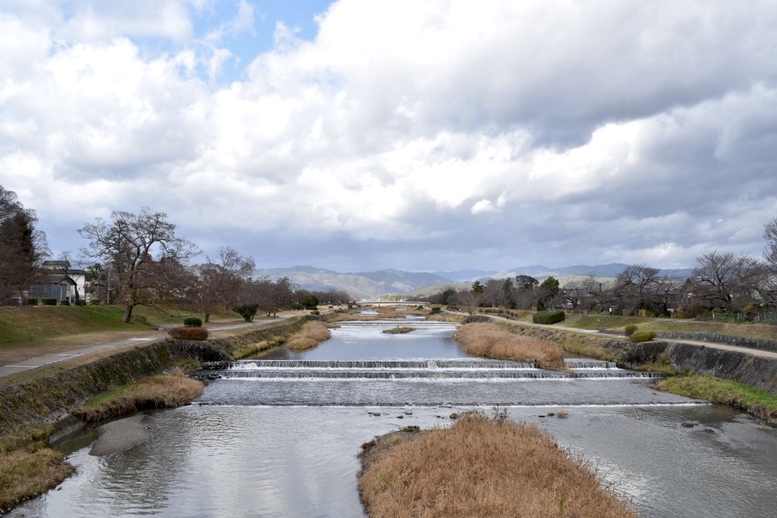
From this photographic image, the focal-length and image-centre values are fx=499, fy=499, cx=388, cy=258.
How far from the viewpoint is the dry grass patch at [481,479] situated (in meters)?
10.1

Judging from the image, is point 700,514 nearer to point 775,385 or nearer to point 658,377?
point 775,385

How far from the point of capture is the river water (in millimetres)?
12883

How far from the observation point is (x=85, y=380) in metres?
22.6

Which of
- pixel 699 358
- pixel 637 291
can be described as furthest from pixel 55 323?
pixel 637 291

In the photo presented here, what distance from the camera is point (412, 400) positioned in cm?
2508

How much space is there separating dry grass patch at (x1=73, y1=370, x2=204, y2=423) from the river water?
3.64 ft

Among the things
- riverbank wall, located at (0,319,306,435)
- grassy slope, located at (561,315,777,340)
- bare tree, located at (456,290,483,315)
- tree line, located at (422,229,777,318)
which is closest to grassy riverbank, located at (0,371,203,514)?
riverbank wall, located at (0,319,306,435)

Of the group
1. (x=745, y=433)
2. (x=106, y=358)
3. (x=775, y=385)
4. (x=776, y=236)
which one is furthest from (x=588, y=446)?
(x=776, y=236)

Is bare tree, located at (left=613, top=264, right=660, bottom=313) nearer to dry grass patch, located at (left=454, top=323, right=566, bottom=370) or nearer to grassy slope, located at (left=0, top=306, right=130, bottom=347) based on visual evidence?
dry grass patch, located at (left=454, top=323, right=566, bottom=370)

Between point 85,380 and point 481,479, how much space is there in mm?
19194

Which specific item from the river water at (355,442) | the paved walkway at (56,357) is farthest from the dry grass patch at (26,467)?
the paved walkway at (56,357)

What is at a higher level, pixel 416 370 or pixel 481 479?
pixel 481 479

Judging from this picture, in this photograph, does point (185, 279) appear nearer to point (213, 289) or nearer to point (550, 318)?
point (213, 289)

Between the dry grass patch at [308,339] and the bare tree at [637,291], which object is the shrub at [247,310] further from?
the bare tree at [637,291]
